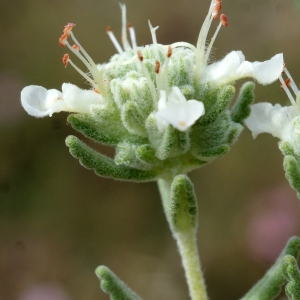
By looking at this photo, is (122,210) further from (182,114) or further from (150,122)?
(182,114)

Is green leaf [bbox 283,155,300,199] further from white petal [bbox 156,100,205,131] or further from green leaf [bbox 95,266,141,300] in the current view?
green leaf [bbox 95,266,141,300]

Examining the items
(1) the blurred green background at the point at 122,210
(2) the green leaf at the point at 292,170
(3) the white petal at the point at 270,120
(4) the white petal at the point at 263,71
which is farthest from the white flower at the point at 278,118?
(1) the blurred green background at the point at 122,210

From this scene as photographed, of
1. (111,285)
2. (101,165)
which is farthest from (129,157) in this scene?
(111,285)

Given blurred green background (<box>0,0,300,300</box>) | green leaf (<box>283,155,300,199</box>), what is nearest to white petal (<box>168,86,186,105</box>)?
green leaf (<box>283,155,300,199</box>)

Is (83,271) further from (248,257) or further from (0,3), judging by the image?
(0,3)

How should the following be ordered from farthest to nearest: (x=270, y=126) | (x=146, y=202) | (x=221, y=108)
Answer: (x=146, y=202) < (x=270, y=126) < (x=221, y=108)

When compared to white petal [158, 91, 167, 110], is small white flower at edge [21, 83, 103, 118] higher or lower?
higher

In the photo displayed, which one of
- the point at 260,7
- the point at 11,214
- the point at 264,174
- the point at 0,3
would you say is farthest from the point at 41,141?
the point at 260,7
